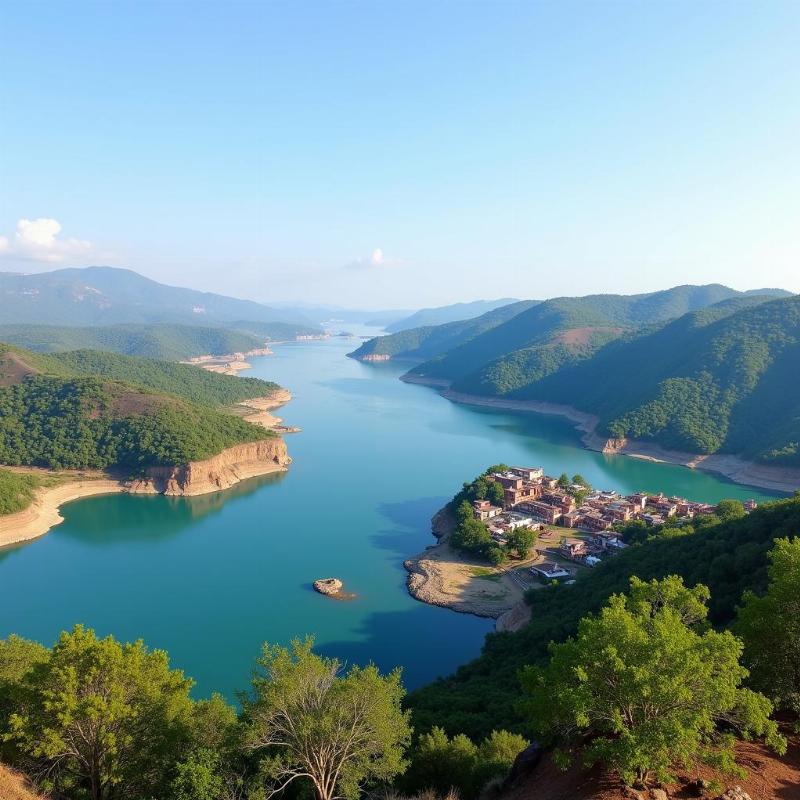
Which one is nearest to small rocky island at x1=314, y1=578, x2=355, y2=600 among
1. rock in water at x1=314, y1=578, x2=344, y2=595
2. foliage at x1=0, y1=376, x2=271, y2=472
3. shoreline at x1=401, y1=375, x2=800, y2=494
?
rock in water at x1=314, y1=578, x2=344, y2=595

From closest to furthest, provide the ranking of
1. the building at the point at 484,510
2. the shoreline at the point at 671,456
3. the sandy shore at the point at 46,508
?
1. the sandy shore at the point at 46,508
2. the building at the point at 484,510
3. the shoreline at the point at 671,456

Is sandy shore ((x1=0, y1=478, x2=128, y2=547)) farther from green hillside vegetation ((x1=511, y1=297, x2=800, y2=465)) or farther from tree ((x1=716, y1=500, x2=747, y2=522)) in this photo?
green hillside vegetation ((x1=511, y1=297, x2=800, y2=465))

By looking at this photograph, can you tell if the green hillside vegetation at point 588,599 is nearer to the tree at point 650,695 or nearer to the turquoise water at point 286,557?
the turquoise water at point 286,557

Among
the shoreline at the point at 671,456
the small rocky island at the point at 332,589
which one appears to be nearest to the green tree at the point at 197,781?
the small rocky island at the point at 332,589

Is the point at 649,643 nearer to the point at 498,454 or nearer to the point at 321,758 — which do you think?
the point at 321,758

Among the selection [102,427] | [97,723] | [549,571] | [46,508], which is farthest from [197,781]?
[102,427]

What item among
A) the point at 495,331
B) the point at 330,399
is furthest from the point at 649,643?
the point at 495,331
